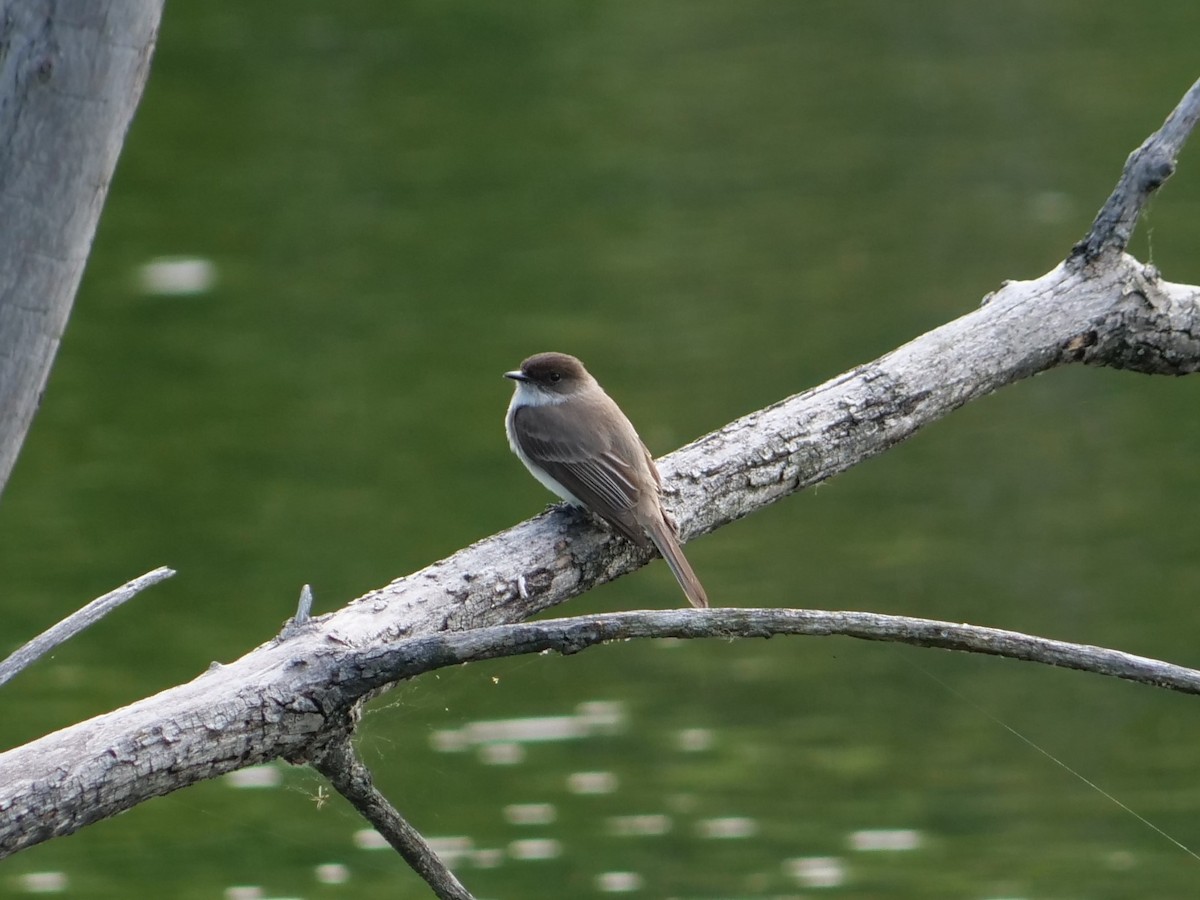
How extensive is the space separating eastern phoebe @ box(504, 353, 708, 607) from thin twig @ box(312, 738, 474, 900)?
4.97 feet

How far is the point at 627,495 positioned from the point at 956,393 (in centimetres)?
112

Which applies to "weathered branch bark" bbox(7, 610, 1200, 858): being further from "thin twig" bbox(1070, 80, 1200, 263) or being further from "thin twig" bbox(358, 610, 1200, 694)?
"thin twig" bbox(1070, 80, 1200, 263)

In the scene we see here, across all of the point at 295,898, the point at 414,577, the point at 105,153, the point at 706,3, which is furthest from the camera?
the point at 706,3

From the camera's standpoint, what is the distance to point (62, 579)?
520 inches

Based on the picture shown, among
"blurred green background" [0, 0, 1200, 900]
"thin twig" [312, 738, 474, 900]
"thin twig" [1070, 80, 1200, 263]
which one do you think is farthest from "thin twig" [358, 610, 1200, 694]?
"blurred green background" [0, 0, 1200, 900]

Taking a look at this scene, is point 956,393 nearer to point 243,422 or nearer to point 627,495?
point 627,495

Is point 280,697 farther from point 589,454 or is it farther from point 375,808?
point 589,454

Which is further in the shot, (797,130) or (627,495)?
(797,130)

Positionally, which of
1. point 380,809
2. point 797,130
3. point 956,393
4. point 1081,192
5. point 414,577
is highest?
point 797,130

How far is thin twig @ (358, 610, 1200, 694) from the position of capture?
14.1 ft

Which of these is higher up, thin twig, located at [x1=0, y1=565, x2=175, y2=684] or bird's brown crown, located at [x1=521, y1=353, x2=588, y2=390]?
bird's brown crown, located at [x1=521, y1=353, x2=588, y2=390]

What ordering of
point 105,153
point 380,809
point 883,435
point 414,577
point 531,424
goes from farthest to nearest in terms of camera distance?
point 531,424 → point 883,435 → point 414,577 → point 380,809 → point 105,153

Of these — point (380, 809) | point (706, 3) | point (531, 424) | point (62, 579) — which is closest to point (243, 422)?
point (62, 579)

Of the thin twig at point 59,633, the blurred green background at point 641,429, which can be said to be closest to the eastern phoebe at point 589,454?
the blurred green background at point 641,429
